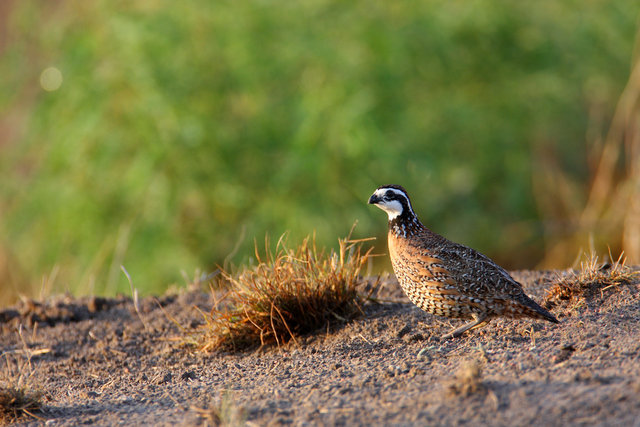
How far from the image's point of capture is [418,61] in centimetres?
1118

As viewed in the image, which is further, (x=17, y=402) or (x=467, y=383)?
(x=17, y=402)

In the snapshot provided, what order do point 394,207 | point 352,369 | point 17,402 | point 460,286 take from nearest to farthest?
point 17,402, point 352,369, point 460,286, point 394,207

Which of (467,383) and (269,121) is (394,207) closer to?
(467,383)

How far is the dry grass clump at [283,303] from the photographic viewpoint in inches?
203

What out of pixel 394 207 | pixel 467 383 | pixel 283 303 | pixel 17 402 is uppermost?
pixel 394 207

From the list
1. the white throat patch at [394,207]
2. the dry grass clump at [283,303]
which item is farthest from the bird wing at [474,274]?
the dry grass clump at [283,303]

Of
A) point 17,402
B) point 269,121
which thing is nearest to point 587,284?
point 17,402

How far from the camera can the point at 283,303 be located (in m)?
5.18

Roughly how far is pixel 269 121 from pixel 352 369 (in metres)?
6.62

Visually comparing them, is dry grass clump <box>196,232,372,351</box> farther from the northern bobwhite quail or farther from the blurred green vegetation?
the blurred green vegetation

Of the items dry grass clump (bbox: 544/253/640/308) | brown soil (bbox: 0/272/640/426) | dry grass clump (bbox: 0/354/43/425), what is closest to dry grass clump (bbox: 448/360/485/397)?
brown soil (bbox: 0/272/640/426)

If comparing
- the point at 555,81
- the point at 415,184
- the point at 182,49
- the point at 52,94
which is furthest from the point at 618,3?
the point at 52,94

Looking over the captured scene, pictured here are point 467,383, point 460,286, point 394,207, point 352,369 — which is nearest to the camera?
point 467,383

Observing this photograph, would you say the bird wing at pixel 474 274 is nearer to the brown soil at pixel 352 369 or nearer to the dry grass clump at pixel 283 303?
the brown soil at pixel 352 369
